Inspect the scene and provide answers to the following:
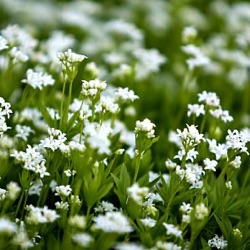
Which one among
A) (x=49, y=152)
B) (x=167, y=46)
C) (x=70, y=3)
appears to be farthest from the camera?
(x=70, y=3)

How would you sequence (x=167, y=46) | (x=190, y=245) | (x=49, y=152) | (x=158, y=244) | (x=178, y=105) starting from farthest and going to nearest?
(x=167, y=46) < (x=178, y=105) < (x=49, y=152) < (x=190, y=245) < (x=158, y=244)

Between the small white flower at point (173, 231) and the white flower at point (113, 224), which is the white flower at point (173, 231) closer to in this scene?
the small white flower at point (173, 231)

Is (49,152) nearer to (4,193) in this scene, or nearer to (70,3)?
(4,193)

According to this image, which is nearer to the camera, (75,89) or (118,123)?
(118,123)

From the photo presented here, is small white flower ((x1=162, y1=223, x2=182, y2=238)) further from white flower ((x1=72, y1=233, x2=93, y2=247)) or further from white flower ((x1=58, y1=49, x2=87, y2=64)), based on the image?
white flower ((x1=58, y1=49, x2=87, y2=64))

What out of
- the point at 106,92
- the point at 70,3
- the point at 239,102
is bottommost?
the point at 106,92

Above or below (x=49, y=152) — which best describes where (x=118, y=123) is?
above

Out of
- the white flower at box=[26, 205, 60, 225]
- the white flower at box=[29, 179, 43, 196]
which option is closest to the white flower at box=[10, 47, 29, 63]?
the white flower at box=[29, 179, 43, 196]

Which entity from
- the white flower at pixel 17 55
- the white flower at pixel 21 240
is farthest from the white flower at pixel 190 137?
the white flower at pixel 17 55

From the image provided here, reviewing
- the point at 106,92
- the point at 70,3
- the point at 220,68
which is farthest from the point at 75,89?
the point at 70,3
